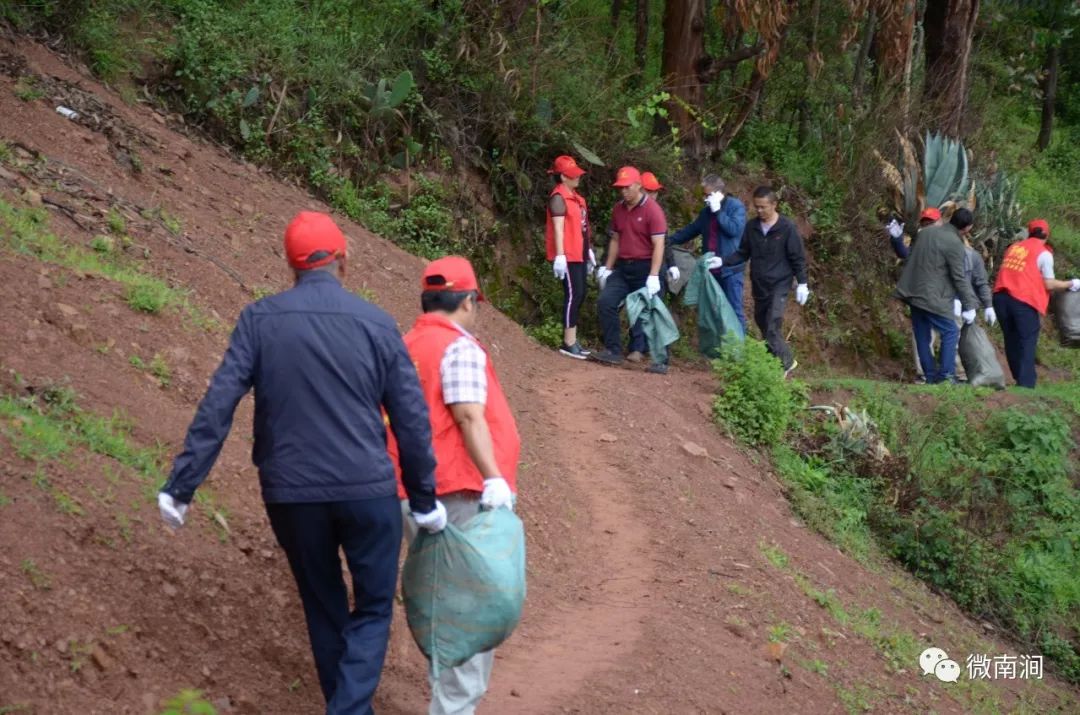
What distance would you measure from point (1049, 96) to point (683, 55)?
41.0ft

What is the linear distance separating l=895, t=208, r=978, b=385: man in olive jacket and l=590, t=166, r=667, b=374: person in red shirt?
2.76 meters

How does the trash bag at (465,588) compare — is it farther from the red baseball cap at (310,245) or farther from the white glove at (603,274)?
the white glove at (603,274)

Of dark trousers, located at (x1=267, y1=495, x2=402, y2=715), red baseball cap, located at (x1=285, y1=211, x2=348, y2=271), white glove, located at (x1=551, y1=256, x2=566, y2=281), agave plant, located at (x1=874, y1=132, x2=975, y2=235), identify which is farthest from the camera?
agave plant, located at (x1=874, y1=132, x2=975, y2=235)

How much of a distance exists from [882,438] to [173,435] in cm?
785

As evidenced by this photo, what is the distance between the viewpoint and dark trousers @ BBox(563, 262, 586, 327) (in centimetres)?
1339

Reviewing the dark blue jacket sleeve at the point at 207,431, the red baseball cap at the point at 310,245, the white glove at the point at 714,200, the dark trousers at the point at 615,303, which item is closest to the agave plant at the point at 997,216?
the white glove at the point at 714,200

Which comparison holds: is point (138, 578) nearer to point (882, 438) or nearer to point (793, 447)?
point (793, 447)

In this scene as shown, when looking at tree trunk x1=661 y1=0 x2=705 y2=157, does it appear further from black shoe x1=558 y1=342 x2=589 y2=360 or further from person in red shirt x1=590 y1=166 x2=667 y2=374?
black shoe x1=558 y1=342 x2=589 y2=360

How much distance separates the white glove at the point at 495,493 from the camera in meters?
5.12

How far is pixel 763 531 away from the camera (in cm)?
1008

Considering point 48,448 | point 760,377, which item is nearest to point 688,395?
point 760,377

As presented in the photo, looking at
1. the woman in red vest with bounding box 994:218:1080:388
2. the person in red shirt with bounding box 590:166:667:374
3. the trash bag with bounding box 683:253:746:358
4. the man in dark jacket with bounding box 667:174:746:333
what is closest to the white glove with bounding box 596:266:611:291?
the person in red shirt with bounding box 590:166:667:374

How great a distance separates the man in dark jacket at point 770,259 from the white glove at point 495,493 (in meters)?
8.23

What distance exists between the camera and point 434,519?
4973mm
